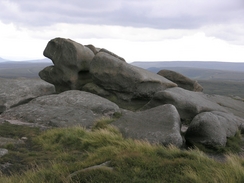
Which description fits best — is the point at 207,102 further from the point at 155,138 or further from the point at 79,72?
the point at 79,72

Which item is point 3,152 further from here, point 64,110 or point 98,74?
point 98,74

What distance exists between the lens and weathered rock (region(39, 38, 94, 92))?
23.3 m

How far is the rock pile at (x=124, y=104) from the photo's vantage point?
13.2 metres

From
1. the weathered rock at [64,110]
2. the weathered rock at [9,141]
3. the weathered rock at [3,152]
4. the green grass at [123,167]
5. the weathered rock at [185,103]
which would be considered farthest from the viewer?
the weathered rock at [185,103]

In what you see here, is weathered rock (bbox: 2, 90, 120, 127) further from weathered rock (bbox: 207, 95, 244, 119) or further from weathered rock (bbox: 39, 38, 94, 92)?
weathered rock (bbox: 207, 95, 244, 119)

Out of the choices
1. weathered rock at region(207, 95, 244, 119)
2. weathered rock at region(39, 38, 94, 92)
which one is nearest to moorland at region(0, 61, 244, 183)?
weathered rock at region(207, 95, 244, 119)

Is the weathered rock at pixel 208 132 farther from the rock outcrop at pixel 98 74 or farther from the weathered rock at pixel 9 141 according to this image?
the rock outcrop at pixel 98 74

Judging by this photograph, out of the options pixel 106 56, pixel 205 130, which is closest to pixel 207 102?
pixel 205 130

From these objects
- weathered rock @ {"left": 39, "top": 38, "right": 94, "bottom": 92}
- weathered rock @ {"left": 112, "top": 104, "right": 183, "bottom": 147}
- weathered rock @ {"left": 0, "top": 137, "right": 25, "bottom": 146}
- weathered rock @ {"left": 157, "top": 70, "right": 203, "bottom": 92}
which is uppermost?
weathered rock @ {"left": 39, "top": 38, "right": 94, "bottom": 92}

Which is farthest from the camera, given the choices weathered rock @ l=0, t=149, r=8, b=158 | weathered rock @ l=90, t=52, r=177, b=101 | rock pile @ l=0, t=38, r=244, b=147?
weathered rock @ l=90, t=52, r=177, b=101

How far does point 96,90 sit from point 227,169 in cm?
1633

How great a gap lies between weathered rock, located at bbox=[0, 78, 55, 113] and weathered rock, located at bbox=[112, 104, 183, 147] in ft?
29.6

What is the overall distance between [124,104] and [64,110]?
591 cm

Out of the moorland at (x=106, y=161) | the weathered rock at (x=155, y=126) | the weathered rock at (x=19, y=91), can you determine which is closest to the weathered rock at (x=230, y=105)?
the moorland at (x=106, y=161)
